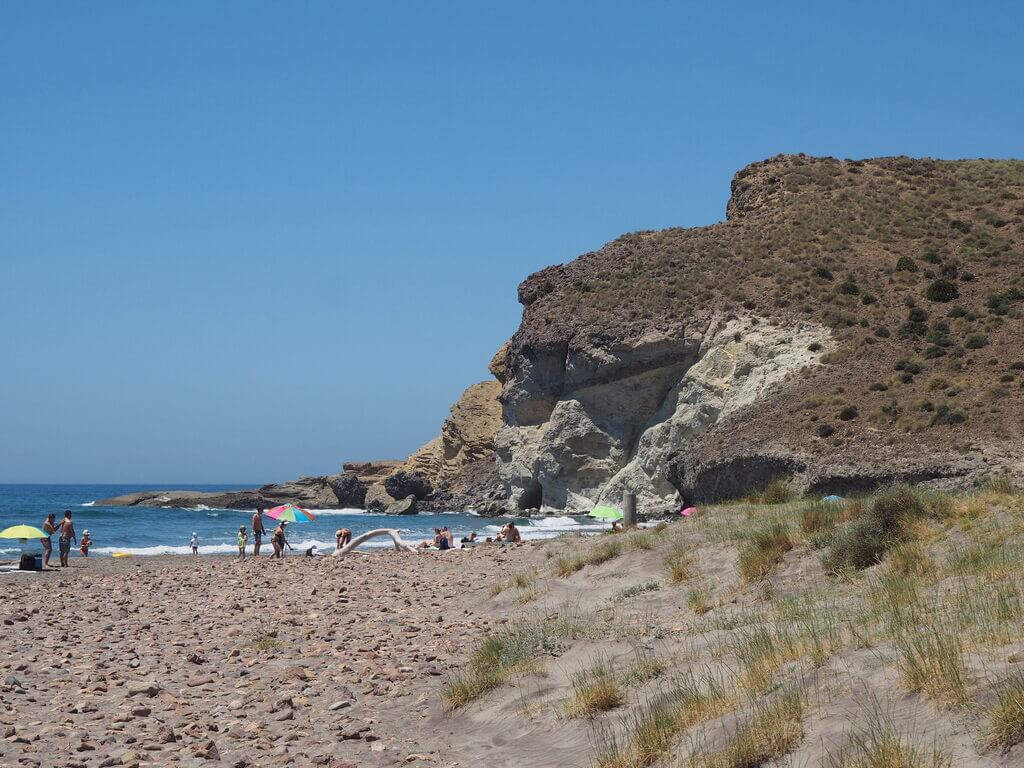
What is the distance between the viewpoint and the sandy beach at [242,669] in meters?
8.23

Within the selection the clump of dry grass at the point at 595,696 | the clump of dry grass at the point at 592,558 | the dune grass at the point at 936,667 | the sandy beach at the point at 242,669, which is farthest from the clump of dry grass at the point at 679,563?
the dune grass at the point at 936,667

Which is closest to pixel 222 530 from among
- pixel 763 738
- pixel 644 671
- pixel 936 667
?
pixel 644 671

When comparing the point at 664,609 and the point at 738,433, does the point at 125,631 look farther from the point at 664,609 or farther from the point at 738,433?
the point at 738,433

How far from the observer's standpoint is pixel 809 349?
50469 mm

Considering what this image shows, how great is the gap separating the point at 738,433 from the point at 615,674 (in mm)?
38349

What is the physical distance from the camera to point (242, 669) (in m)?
11.2

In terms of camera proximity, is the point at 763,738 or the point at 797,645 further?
the point at 797,645

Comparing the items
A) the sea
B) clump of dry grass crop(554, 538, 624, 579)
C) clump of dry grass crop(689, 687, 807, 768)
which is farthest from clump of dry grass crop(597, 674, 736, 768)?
the sea

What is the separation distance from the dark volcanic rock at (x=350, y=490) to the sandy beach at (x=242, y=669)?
8654cm

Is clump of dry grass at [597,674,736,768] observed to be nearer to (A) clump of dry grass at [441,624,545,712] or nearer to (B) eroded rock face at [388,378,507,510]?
(A) clump of dry grass at [441,624,545,712]

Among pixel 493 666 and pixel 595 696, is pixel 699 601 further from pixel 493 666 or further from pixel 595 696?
pixel 595 696

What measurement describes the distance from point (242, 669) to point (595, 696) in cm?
516

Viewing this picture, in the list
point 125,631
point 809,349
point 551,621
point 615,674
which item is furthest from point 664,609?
point 809,349

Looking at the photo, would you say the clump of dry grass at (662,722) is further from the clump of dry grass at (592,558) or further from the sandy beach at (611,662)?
the clump of dry grass at (592,558)
